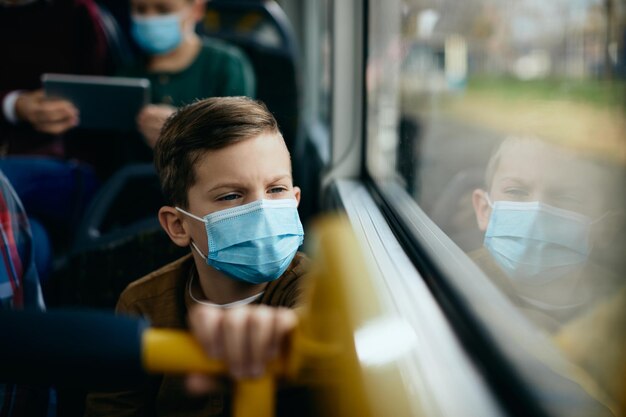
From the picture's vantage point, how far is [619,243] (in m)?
0.46

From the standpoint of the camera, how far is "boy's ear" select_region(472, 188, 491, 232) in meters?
0.72

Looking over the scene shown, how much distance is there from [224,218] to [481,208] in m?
0.31

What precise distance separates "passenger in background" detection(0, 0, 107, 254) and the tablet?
27mm

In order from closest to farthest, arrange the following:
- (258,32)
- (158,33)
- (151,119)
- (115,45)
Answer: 1. (151,119)
2. (158,33)
3. (115,45)
4. (258,32)

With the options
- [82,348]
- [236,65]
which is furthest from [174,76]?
[82,348]

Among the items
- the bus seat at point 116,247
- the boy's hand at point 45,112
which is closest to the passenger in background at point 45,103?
the boy's hand at point 45,112

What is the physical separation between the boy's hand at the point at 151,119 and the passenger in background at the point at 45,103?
28cm

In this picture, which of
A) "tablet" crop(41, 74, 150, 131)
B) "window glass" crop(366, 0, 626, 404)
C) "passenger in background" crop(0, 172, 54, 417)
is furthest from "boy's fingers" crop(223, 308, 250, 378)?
"tablet" crop(41, 74, 150, 131)

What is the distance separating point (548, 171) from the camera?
26.0 inches

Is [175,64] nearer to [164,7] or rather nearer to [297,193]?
[164,7]

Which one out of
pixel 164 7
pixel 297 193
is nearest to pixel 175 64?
pixel 164 7

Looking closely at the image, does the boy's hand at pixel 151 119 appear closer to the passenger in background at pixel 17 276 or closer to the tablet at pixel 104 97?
the tablet at pixel 104 97

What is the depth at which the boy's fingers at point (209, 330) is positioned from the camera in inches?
15.2

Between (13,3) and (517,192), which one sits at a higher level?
(13,3)
